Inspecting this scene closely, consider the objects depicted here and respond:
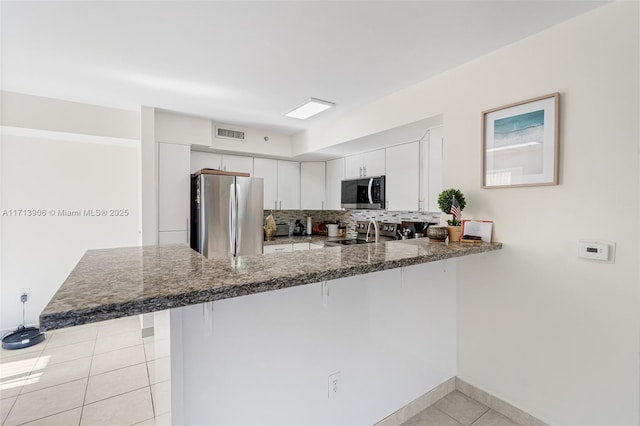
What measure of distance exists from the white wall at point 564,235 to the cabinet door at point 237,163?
2731mm

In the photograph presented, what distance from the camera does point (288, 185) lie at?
4.45 meters

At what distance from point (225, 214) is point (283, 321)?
2136mm

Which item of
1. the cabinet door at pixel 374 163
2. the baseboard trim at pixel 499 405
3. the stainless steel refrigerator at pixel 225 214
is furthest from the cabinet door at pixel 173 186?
the baseboard trim at pixel 499 405

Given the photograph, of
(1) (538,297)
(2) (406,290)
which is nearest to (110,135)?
(2) (406,290)

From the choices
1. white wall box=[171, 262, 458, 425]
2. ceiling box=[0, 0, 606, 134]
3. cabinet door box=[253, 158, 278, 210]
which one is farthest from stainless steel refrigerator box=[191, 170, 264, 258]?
white wall box=[171, 262, 458, 425]

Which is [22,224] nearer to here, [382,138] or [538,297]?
[382,138]

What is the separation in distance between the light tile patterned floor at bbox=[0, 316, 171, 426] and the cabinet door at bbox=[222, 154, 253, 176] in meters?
2.23

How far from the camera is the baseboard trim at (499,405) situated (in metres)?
1.83

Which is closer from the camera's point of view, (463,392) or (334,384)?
(334,384)

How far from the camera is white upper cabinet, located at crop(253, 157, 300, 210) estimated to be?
423cm

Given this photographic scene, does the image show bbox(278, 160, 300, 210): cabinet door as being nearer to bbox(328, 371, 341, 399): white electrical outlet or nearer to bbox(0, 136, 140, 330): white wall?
bbox(0, 136, 140, 330): white wall

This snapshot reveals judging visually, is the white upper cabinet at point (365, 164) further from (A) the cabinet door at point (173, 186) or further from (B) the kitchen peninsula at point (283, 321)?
(A) the cabinet door at point (173, 186)

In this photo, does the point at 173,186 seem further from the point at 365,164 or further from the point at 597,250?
the point at 597,250

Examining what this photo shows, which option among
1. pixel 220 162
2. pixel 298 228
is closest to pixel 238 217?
pixel 220 162
